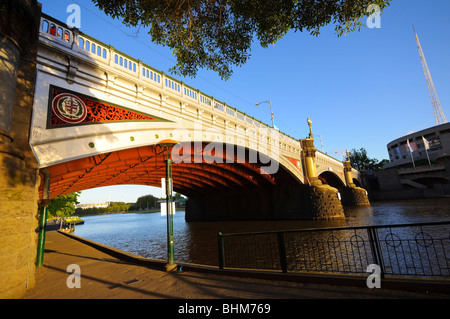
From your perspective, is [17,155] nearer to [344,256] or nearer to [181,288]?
[181,288]

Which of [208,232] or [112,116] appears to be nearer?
[112,116]

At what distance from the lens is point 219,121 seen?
1502 cm

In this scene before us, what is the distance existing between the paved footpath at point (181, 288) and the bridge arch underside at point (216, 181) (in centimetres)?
601

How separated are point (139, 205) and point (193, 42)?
516 feet

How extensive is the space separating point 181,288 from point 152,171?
16.7 m

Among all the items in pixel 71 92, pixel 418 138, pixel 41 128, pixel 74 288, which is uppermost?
pixel 418 138

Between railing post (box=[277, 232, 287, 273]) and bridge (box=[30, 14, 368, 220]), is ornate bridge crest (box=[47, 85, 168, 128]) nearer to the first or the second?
bridge (box=[30, 14, 368, 220])

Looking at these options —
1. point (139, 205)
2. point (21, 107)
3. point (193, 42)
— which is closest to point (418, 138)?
point (193, 42)

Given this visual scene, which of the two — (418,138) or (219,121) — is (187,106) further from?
(418,138)

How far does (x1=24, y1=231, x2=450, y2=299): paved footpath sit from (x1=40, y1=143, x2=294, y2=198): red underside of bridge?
187 inches

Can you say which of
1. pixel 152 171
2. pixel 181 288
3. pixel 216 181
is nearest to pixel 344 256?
pixel 181 288

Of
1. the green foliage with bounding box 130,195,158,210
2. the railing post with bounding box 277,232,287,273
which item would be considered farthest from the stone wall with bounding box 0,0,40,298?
the green foliage with bounding box 130,195,158,210

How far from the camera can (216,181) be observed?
27.4 metres

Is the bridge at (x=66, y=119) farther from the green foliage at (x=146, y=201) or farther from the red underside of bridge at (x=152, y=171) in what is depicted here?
the green foliage at (x=146, y=201)
